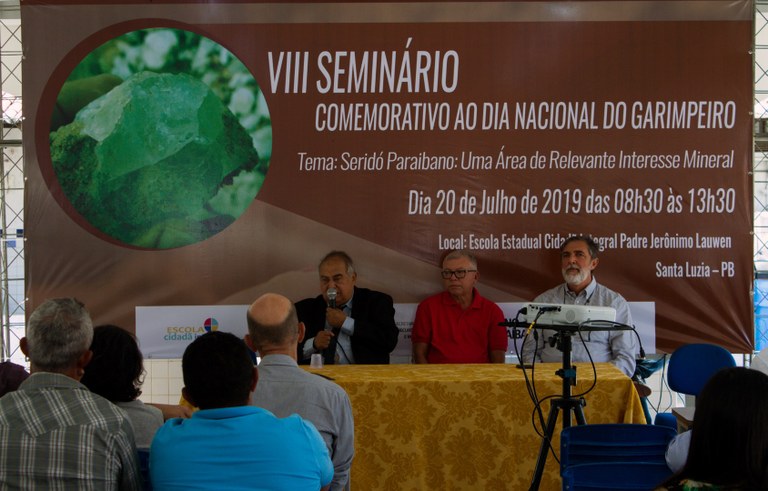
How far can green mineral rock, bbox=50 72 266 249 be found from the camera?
5086mm

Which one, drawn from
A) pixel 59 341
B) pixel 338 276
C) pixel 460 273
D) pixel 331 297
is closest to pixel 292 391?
pixel 59 341

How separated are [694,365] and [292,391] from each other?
2.97m

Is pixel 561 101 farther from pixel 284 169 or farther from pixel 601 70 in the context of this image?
pixel 284 169

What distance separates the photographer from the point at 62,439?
6.63ft

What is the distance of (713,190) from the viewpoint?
16.9 ft

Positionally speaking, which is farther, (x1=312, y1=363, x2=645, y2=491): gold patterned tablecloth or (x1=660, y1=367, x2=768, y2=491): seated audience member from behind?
(x1=312, y1=363, x2=645, y2=491): gold patterned tablecloth

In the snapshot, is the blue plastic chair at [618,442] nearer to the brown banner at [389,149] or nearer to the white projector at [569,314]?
the white projector at [569,314]

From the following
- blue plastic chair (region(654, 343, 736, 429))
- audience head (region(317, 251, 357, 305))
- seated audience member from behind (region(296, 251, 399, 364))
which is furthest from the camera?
audience head (region(317, 251, 357, 305))

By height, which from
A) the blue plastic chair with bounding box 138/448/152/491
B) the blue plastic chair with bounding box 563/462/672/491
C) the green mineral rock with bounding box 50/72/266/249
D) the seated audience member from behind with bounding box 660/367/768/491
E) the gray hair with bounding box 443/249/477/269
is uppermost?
the green mineral rock with bounding box 50/72/266/249

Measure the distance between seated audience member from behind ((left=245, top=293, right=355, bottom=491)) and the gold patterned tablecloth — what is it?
1181mm

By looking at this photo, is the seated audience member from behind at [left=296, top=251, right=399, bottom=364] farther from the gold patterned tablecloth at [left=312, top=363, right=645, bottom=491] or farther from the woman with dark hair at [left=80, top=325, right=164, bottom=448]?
the woman with dark hair at [left=80, top=325, right=164, bottom=448]

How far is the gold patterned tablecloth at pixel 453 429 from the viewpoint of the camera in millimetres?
3855

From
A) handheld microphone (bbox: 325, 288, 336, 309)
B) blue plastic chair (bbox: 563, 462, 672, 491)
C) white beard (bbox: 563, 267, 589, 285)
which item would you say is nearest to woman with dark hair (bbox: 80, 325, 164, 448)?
blue plastic chair (bbox: 563, 462, 672, 491)

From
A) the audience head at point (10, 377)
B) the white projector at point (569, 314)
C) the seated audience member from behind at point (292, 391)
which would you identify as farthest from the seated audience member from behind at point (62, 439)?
the white projector at point (569, 314)
